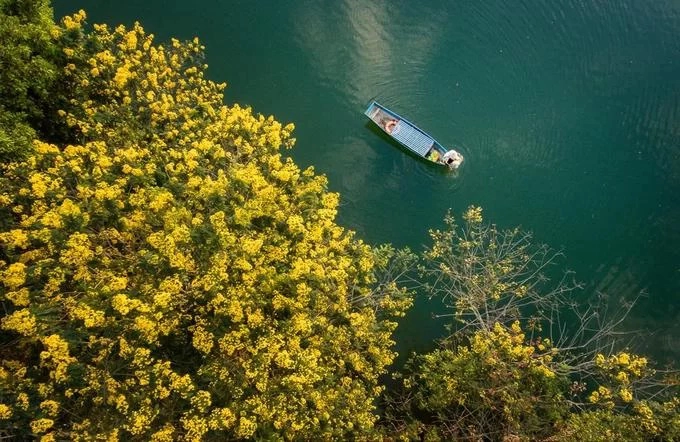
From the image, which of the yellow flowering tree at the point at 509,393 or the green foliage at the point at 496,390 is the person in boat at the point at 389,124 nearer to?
the yellow flowering tree at the point at 509,393

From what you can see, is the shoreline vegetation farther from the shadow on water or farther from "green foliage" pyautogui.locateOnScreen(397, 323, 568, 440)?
the shadow on water

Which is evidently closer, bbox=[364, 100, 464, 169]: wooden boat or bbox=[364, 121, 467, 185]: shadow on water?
bbox=[364, 100, 464, 169]: wooden boat

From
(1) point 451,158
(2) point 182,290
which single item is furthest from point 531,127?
(2) point 182,290

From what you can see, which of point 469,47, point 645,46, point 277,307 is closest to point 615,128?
point 645,46

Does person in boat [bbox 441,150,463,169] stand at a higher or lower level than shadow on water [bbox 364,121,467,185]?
higher

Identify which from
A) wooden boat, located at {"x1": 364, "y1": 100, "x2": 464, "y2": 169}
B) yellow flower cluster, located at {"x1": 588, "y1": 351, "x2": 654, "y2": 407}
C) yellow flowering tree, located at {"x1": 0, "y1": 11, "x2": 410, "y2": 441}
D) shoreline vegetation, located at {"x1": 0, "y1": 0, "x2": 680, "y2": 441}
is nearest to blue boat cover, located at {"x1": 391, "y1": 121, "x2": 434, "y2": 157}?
wooden boat, located at {"x1": 364, "y1": 100, "x2": 464, "y2": 169}

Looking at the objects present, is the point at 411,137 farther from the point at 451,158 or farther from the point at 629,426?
the point at 629,426

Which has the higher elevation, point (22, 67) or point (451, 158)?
point (451, 158)

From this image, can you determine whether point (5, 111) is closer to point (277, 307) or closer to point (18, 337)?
point (18, 337)
